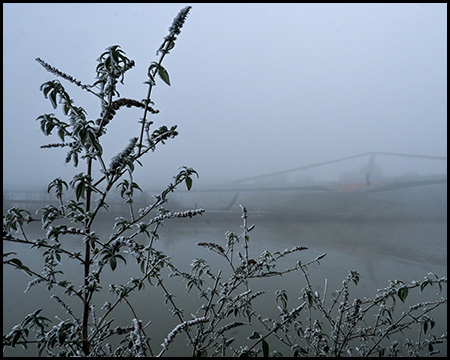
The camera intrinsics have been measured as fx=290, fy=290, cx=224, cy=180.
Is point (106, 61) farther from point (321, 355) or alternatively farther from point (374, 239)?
point (374, 239)

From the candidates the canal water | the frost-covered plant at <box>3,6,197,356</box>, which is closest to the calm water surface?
the canal water

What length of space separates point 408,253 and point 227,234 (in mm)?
1774

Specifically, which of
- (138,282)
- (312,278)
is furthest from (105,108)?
(312,278)

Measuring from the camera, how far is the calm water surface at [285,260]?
1501 millimetres

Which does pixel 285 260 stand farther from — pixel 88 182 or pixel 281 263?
pixel 88 182

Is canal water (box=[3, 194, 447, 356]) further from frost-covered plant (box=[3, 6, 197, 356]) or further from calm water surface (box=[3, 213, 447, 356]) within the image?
frost-covered plant (box=[3, 6, 197, 356])

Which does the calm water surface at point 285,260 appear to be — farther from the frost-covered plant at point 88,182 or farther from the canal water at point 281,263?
the frost-covered plant at point 88,182

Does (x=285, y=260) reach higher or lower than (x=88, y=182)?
lower

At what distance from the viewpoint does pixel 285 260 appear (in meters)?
1.53

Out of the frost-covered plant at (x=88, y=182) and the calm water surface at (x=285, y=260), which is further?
the calm water surface at (x=285, y=260)

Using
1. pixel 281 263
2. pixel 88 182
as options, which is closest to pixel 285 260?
pixel 281 263

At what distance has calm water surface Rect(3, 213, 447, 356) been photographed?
59.1 inches

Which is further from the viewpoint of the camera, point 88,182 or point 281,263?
point 281,263

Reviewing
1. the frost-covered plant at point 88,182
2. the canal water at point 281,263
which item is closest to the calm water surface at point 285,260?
the canal water at point 281,263
